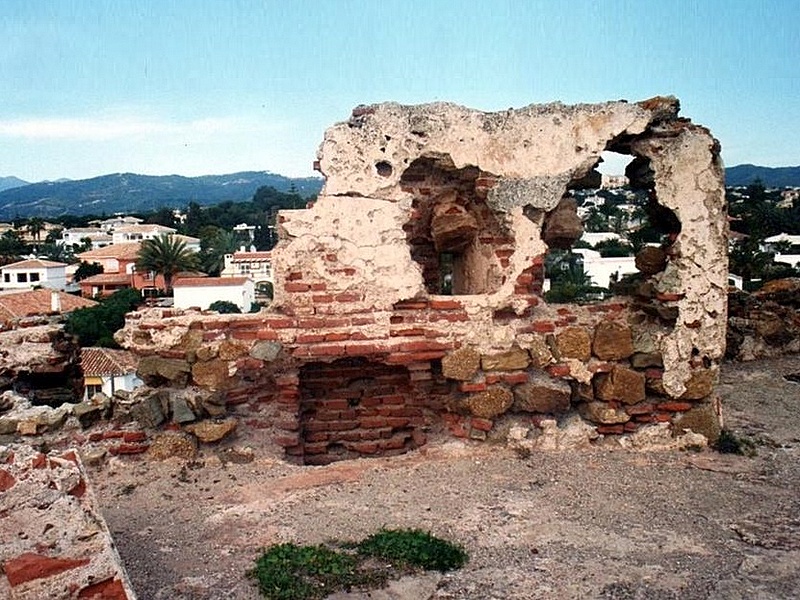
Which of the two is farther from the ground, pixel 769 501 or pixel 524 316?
pixel 524 316

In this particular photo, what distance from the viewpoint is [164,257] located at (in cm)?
4078

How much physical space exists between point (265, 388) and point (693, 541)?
119 inches

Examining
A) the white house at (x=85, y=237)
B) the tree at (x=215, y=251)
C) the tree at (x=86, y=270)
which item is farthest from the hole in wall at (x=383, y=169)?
→ the white house at (x=85, y=237)

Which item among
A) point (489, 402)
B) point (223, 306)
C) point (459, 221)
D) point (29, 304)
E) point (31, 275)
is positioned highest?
point (459, 221)

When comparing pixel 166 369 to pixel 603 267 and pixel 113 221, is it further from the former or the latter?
pixel 113 221

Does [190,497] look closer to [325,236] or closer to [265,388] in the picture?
[265,388]

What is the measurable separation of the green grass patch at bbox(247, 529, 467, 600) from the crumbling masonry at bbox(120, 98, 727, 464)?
1.72 meters

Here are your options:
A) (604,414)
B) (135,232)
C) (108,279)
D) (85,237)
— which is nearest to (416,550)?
(604,414)

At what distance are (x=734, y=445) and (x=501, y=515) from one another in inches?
85.2

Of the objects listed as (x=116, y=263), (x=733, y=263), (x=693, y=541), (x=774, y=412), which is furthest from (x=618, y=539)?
(x=116, y=263)

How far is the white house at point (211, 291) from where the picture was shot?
123 ft

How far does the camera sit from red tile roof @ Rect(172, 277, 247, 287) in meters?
37.9

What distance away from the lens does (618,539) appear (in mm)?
3986

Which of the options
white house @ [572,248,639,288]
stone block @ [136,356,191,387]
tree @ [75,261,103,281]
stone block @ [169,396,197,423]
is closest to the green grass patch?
stone block @ [169,396,197,423]
